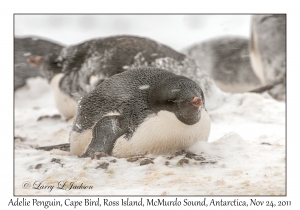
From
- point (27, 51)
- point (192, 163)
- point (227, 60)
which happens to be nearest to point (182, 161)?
point (192, 163)

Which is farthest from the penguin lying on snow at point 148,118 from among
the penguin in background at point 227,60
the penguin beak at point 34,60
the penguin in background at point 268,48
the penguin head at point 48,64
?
the penguin in background at point 227,60

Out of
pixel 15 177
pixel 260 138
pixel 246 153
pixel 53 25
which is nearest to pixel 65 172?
pixel 15 177

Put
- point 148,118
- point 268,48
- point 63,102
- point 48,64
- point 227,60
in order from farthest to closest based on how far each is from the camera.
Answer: point 227,60
point 268,48
point 48,64
point 63,102
point 148,118

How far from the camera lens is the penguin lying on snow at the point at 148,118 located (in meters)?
4.05

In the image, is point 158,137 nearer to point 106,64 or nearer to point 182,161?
point 182,161

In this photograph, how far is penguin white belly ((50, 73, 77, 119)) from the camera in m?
6.62

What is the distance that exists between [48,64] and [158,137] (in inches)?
127

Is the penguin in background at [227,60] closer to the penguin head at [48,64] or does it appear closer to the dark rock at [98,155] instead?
the penguin head at [48,64]

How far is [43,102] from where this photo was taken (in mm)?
8242

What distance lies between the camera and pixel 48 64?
702cm

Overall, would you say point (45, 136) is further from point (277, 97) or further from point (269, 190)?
point (269, 190)

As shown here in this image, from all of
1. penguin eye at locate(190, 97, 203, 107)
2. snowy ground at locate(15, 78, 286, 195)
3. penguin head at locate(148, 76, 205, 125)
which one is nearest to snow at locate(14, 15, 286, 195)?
snowy ground at locate(15, 78, 286, 195)
